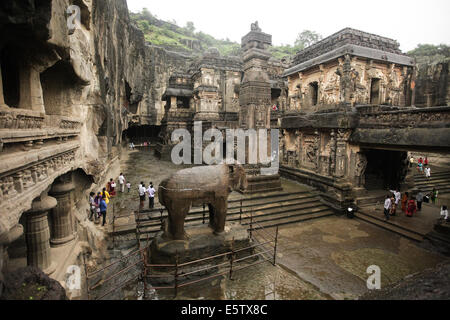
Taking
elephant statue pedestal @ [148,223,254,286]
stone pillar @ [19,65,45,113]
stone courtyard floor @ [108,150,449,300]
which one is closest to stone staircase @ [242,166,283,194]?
stone courtyard floor @ [108,150,449,300]

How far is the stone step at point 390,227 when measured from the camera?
30.7 ft

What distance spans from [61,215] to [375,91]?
16.9 metres

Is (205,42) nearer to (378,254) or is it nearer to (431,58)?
(431,58)

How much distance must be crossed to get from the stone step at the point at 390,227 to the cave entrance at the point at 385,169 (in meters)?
3.07

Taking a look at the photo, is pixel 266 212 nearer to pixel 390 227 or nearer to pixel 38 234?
pixel 390 227

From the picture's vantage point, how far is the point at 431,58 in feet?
85.5

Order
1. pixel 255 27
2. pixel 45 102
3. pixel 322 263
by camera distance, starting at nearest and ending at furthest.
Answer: pixel 45 102
pixel 322 263
pixel 255 27

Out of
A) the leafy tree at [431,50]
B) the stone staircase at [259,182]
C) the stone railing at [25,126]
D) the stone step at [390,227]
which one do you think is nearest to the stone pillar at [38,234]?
the stone railing at [25,126]

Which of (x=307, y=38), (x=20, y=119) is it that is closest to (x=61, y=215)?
(x=20, y=119)

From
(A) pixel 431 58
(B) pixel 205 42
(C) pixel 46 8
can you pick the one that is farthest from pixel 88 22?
(B) pixel 205 42

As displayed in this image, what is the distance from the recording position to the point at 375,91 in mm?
14281

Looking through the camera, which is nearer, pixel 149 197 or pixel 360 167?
pixel 149 197

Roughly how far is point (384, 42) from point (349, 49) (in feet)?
11.0

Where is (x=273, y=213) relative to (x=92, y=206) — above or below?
below
